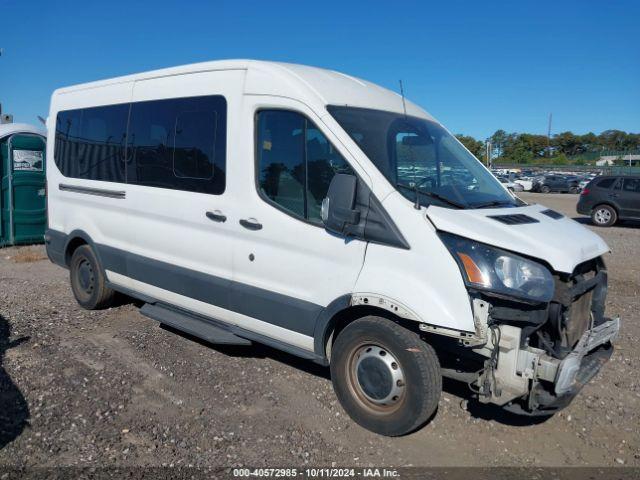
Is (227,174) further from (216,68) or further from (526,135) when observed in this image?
(526,135)

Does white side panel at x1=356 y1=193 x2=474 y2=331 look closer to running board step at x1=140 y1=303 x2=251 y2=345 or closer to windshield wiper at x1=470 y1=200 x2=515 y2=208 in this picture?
windshield wiper at x1=470 y1=200 x2=515 y2=208

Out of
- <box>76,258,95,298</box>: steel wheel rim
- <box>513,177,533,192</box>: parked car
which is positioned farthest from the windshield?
<box>513,177,533,192</box>: parked car

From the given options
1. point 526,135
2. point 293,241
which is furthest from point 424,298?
point 526,135

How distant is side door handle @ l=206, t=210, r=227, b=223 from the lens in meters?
4.53

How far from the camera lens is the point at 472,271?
3342mm

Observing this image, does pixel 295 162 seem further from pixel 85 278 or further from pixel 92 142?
pixel 85 278

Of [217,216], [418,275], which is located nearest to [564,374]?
[418,275]

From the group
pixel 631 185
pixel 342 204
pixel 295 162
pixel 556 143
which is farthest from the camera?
pixel 556 143

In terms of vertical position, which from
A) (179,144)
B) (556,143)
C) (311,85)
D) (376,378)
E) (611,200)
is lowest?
(376,378)

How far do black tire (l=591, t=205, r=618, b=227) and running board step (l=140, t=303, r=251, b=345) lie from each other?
16.0m

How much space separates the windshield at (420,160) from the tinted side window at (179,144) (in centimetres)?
117

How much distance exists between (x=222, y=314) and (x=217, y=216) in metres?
0.84

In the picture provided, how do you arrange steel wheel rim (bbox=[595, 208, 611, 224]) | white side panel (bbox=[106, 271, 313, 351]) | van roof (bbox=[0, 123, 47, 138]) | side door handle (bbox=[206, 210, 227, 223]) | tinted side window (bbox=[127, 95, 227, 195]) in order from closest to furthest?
white side panel (bbox=[106, 271, 313, 351]) → side door handle (bbox=[206, 210, 227, 223]) → tinted side window (bbox=[127, 95, 227, 195]) → van roof (bbox=[0, 123, 47, 138]) → steel wheel rim (bbox=[595, 208, 611, 224])

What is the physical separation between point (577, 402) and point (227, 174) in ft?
10.9
